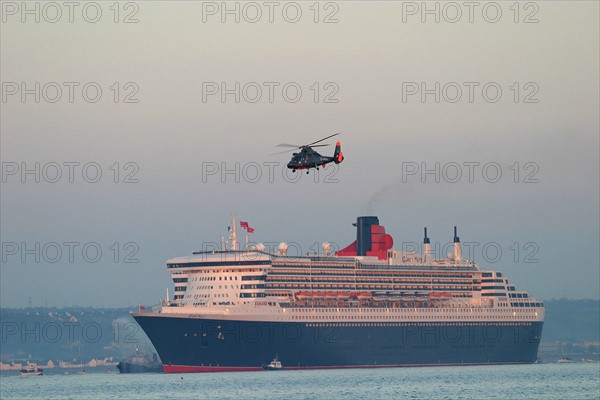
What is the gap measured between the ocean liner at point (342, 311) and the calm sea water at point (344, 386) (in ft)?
7.75

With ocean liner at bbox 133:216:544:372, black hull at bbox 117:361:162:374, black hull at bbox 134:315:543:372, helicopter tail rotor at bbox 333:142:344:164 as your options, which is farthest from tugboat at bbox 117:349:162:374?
helicopter tail rotor at bbox 333:142:344:164

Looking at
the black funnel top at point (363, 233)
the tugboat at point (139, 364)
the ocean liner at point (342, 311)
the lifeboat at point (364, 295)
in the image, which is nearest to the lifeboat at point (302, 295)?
the ocean liner at point (342, 311)

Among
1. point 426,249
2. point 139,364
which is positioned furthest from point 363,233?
point 139,364

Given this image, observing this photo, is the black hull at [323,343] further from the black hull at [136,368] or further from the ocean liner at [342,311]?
the black hull at [136,368]

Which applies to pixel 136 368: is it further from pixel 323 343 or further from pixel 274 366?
pixel 274 366

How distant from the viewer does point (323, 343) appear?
454ft

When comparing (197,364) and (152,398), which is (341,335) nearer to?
(197,364)

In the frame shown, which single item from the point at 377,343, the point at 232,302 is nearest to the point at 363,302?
the point at 377,343

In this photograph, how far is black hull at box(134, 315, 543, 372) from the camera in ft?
436

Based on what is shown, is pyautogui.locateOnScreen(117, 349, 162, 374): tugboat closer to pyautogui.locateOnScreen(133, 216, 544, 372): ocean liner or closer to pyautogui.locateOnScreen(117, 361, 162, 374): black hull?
pyautogui.locateOnScreen(117, 361, 162, 374): black hull

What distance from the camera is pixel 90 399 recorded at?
11112 centimetres

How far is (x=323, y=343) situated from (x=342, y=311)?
204 inches

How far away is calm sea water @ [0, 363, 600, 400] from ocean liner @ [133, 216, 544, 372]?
2363 millimetres

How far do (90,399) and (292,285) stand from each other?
35.3 metres
